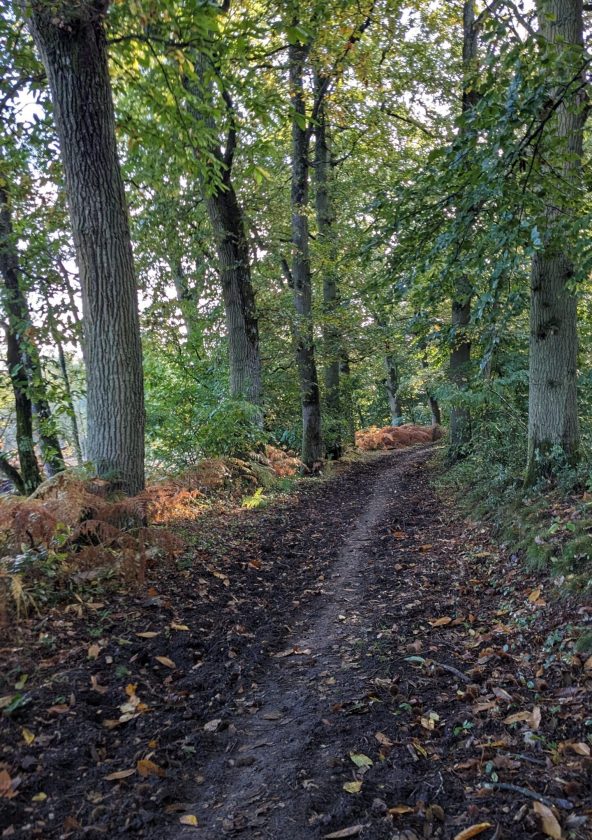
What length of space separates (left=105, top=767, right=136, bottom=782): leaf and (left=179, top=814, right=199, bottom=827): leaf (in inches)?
15.4

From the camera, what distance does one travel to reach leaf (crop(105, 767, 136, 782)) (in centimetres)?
270

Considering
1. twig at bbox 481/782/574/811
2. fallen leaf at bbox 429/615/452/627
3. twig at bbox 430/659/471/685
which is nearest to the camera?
twig at bbox 481/782/574/811

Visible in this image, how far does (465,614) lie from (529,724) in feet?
5.64

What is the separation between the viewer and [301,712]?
3.46 m

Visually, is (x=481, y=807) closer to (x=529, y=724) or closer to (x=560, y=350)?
(x=529, y=724)

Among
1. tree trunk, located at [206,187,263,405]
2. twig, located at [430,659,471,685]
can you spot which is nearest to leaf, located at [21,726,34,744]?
twig, located at [430,659,471,685]

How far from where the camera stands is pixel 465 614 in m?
4.80

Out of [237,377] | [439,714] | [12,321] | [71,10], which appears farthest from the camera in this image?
[237,377]

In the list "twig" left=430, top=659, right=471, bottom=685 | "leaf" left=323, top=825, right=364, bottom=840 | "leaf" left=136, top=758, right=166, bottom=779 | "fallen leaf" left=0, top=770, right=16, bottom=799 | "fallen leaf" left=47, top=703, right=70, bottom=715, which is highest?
"fallen leaf" left=47, top=703, right=70, bottom=715

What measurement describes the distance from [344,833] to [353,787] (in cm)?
31

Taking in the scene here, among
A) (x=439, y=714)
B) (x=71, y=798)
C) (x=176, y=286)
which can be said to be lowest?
(x=439, y=714)

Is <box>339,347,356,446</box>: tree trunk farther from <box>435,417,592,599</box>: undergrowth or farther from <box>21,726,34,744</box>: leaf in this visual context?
<box>21,726,34,744</box>: leaf

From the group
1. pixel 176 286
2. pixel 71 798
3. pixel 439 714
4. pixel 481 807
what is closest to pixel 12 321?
pixel 176 286

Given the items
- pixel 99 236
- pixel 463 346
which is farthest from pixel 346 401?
pixel 99 236
